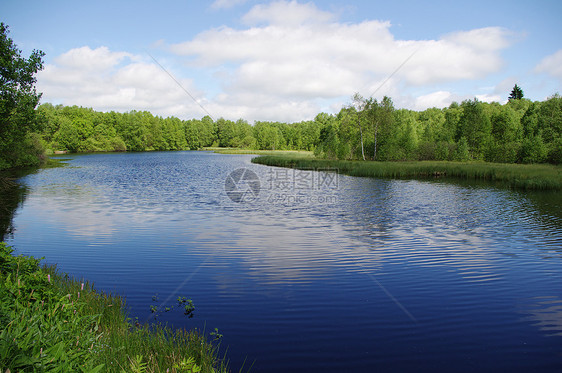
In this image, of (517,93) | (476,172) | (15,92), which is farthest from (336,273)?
(517,93)

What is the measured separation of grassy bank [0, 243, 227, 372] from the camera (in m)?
3.35

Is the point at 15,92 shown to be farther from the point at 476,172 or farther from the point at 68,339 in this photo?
the point at 476,172

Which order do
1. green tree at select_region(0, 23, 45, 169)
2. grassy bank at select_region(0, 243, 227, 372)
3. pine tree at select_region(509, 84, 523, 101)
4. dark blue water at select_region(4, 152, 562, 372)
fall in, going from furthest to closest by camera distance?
1. pine tree at select_region(509, 84, 523, 101)
2. green tree at select_region(0, 23, 45, 169)
3. dark blue water at select_region(4, 152, 562, 372)
4. grassy bank at select_region(0, 243, 227, 372)

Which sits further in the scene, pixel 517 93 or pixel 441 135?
pixel 517 93

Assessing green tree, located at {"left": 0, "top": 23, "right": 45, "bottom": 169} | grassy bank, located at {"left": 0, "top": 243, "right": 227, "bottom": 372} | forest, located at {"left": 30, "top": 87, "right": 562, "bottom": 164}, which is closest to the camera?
grassy bank, located at {"left": 0, "top": 243, "right": 227, "bottom": 372}

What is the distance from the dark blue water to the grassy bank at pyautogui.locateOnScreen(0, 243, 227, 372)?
1127 millimetres

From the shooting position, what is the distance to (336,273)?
10.3 m

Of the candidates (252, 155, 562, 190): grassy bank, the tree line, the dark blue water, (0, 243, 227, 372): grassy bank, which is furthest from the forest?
(0, 243, 227, 372): grassy bank

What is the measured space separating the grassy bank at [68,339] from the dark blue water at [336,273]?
3.70 feet

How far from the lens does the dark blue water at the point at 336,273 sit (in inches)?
252

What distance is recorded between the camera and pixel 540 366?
5.92 metres

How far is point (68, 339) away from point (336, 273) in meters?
7.25

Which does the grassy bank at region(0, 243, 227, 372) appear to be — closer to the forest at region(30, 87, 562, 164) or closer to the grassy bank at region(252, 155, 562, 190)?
the forest at region(30, 87, 562, 164)

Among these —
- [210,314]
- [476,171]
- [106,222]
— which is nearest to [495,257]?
[210,314]
